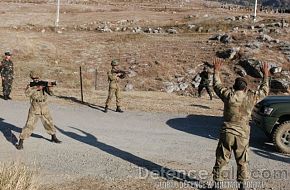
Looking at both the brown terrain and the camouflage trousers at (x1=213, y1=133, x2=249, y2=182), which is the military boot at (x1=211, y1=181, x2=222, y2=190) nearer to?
the camouflage trousers at (x1=213, y1=133, x2=249, y2=182)

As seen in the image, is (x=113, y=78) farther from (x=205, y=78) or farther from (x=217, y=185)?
(x=217, y=185)

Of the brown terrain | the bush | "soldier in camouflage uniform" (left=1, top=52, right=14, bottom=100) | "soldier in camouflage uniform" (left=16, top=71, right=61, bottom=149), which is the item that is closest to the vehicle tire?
"soldier in camouflage uniform" (left=16, top=71, right=61, bottom=149)

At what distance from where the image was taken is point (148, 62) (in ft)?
93.7

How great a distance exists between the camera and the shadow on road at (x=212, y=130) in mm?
10933

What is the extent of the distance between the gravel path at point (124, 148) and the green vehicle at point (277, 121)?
0.28 m

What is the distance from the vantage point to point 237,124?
7.67m

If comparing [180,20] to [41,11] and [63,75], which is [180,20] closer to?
[41,11]

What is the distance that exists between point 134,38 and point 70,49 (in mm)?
5334

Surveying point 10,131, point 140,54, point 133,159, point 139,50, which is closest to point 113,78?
point 10,131

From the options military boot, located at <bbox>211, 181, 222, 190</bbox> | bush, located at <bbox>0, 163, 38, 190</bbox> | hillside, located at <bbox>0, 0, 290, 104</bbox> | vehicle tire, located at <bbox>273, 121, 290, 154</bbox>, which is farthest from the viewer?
hillside, located at <bbox>0, 0, 290, 104</bbox>

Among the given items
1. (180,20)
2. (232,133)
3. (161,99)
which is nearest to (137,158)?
(232,133)

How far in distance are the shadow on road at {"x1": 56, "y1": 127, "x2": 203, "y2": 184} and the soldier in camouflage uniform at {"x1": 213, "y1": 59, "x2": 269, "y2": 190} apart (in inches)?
41.0

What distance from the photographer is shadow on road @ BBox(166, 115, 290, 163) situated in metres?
10.9

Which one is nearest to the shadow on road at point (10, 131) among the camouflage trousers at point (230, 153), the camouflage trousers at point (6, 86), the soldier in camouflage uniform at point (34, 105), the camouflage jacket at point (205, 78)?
the soldier in camouflage uniform at point (34, 105)
